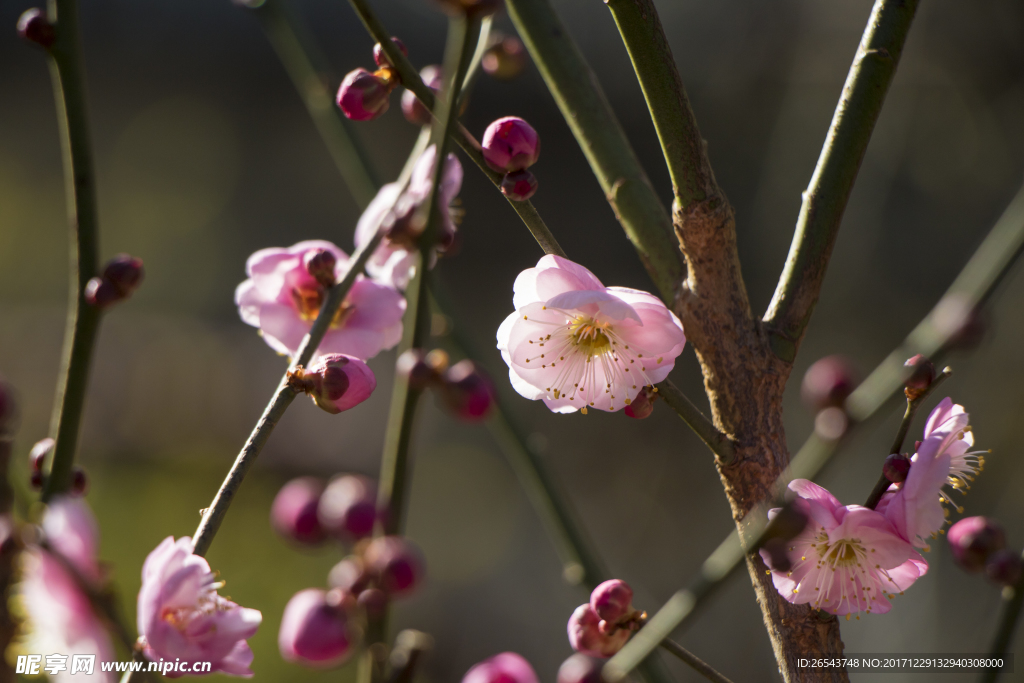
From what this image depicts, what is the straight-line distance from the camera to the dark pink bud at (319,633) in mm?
254

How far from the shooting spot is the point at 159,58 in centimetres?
337

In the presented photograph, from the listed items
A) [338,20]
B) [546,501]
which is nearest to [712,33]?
[338,20]

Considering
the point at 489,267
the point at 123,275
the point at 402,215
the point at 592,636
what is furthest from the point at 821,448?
the point at 489,267

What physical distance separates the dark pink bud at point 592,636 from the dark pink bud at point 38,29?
17.9 inches

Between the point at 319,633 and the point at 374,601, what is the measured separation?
24 millimetres

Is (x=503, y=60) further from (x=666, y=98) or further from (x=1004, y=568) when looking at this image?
(x=1004, y=568)

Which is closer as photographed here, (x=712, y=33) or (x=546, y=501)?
(x=546, y=501)

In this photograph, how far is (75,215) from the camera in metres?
0.42

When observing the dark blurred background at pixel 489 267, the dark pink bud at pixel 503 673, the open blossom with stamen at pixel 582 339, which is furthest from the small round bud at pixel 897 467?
the dark blurred background at pixel 489 267

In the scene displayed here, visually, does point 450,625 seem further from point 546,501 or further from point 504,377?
point 546,501

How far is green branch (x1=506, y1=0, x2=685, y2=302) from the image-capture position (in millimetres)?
523

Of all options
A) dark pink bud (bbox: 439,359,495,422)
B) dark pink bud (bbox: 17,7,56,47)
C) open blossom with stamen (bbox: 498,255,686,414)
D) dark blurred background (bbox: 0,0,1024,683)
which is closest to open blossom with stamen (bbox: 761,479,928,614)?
open blossom with stamen (bbox: 498,255,686,414)

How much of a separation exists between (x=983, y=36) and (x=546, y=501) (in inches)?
99.1

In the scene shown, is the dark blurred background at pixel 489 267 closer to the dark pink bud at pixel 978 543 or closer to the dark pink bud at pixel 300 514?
the dark pink bud at pixel 978 543
